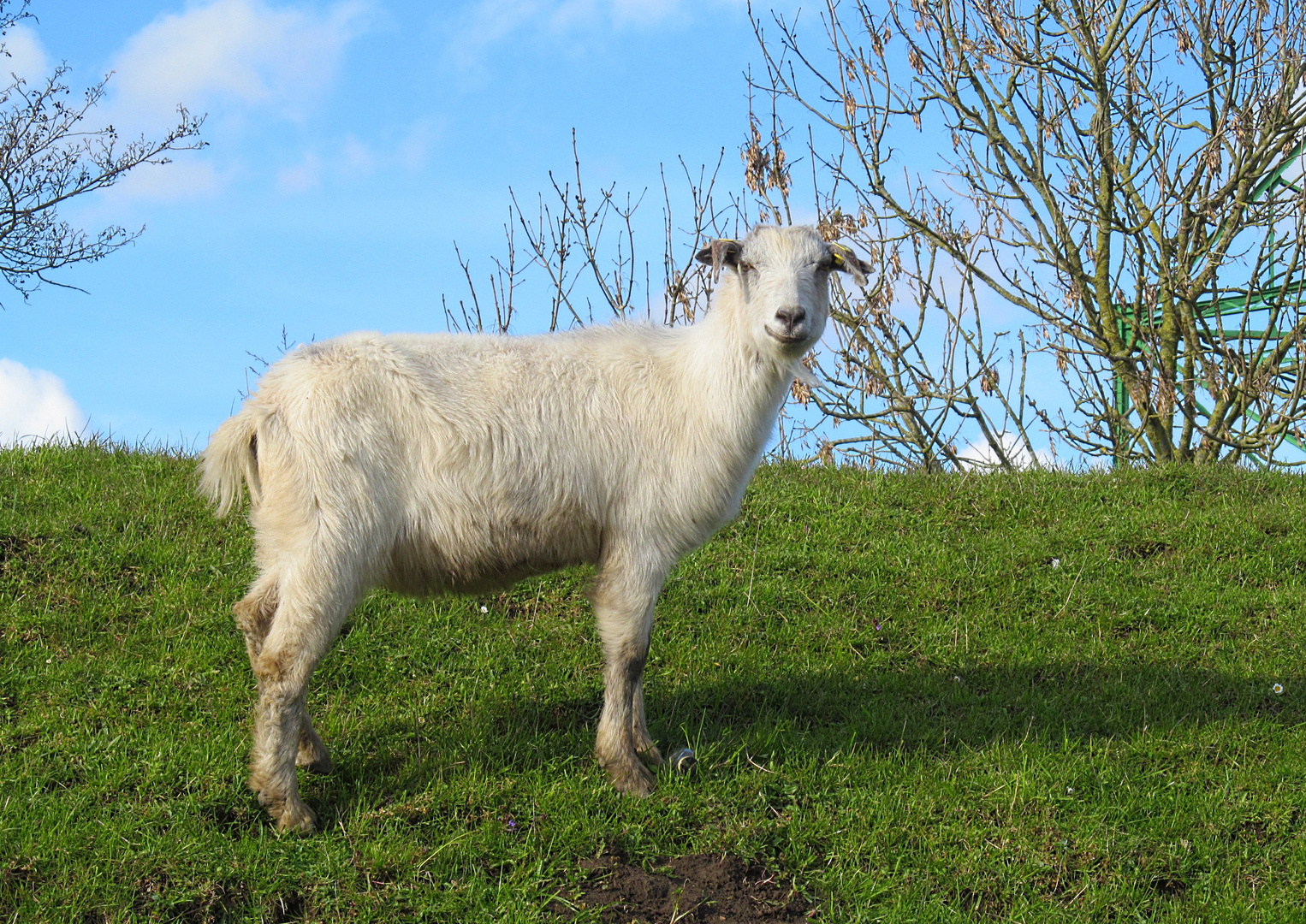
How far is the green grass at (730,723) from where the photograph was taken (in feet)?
14.8

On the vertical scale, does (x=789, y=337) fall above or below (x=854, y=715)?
above

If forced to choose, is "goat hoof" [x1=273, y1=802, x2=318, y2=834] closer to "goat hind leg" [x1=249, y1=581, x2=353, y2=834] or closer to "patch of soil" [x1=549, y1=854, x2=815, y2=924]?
"goat hind leg" [x1=249, y1=581, x2=353, y2=834]

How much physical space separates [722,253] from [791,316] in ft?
1.78

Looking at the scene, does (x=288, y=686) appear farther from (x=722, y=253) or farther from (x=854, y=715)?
(x=854, y=715)

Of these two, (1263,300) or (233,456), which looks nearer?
(233,456)

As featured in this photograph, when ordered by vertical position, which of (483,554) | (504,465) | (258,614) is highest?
(504,465)

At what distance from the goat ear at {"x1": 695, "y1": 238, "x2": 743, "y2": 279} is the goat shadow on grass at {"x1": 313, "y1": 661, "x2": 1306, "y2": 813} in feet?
7.09

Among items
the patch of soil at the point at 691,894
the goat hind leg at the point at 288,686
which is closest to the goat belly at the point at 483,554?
the goat hind leg at the point at 288,686

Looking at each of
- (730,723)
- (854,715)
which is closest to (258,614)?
(730,723)

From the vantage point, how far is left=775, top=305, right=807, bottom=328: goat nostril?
16.2ft

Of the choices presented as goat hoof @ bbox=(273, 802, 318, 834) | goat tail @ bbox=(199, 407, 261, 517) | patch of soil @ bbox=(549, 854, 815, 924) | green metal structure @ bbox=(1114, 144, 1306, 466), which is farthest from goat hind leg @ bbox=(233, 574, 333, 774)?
green metal structure @ bbox=(1114, 144, 1306, 466)

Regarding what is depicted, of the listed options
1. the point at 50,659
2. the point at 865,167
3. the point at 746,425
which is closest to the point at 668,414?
the point at 746,425

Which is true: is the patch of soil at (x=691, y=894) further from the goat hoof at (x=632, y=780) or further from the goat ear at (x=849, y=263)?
the goat ear at (x=849, y=263)

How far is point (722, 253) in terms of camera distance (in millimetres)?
5281
